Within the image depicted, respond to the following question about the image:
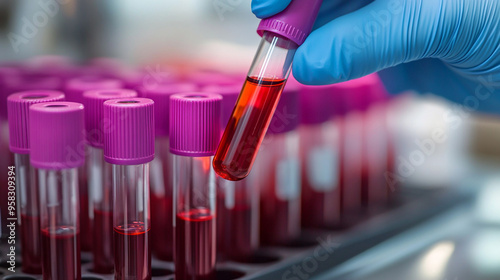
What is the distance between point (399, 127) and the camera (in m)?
1.95

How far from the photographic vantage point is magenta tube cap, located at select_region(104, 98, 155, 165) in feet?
3.12

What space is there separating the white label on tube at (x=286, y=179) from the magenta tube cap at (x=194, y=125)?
37 centimetres

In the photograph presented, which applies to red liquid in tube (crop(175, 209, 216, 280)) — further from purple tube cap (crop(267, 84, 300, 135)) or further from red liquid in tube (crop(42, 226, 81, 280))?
purple tube cap (crop(267, 84, 300, 135))

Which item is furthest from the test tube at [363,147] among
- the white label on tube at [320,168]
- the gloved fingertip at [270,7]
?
the gloved fingertip at [270,7]

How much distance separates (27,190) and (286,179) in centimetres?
64

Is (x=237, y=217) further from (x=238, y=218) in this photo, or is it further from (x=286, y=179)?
(x=286, y=179)

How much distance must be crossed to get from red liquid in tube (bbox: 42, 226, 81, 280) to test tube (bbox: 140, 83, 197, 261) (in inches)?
11.0

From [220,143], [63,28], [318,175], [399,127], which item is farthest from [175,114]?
[399,127]

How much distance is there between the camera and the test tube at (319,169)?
152cm

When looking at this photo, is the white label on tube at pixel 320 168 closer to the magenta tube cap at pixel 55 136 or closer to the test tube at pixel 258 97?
the test tube at pixel 258 97

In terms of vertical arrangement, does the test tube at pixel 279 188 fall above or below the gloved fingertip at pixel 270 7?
below

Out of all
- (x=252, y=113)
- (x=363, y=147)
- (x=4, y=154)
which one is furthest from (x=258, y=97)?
(x=363, y=147)

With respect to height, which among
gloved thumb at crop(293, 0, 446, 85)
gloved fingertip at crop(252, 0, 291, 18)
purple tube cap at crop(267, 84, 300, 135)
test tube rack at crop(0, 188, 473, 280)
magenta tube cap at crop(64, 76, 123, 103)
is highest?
gloved fingertip at crop(252, 0, 291, 18)

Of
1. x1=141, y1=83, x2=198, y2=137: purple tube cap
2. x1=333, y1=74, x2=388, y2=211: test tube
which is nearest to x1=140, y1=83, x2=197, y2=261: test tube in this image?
x1=141, y1=83, x2=198, y2=137: purple tube cap
